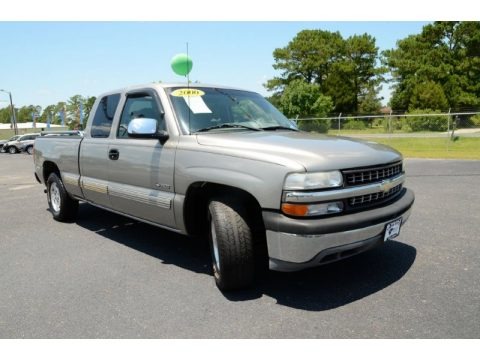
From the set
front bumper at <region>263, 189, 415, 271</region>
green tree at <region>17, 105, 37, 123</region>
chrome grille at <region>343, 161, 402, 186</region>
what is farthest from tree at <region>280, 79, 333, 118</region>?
green tree at <region>17, 105, 37, 123</region>

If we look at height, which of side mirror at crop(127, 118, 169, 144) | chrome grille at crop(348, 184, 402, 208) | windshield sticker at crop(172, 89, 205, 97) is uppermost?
windshield sticker at crop(172, 89, 205, 97)

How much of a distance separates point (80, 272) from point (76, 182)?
5.45 feet

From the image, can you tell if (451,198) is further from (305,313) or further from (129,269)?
(129,269)

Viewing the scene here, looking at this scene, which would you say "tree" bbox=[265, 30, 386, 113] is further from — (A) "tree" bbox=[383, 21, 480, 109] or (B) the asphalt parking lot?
(B) the asphalt parking lot

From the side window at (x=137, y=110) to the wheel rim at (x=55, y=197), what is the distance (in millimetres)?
2151

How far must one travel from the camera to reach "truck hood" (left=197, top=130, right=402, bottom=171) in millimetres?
2988

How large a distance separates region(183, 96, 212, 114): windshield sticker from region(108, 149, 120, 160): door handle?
1.01 metres

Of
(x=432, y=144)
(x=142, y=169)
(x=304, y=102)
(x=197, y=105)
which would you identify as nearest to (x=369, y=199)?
(x=197, y=105)

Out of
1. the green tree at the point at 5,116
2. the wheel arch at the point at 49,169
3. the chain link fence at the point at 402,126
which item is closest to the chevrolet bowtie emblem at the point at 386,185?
the wheel arch at the point at 49,169

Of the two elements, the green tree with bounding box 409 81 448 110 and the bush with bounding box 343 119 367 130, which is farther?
the green tree with bounding box 409 81 448 110

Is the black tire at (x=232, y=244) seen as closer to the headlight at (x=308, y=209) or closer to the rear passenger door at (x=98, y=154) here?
the headlight at (x=308, y=209)

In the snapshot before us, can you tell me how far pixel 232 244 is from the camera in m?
3.20

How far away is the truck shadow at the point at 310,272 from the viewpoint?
3.36 metres
